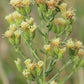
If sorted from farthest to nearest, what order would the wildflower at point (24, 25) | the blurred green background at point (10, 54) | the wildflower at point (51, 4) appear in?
1. the blurred green background at point (10, 54)
2. the wildflower at point (24, 25)
3. the wildflower at point (51, 4)

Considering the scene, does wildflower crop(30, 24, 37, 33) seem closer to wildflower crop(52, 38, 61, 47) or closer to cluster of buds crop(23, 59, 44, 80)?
wildflower crop(52, 38, 61, 47)

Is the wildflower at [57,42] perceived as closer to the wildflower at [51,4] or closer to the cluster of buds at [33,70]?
the cluster of buds at [33,70]

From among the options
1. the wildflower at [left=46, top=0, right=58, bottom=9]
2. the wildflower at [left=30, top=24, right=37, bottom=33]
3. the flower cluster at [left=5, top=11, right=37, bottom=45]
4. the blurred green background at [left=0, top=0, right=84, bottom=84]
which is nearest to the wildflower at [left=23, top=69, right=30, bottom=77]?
the flower cluster at [left=5, top=11, right=37, bottom=45]

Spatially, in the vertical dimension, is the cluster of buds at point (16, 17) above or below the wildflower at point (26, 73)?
above

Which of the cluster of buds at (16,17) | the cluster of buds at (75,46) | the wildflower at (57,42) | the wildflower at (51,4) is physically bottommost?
the wildflower at (57,42)

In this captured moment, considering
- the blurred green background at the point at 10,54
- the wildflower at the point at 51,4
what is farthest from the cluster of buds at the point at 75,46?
the blurred green background at the point at 10,54

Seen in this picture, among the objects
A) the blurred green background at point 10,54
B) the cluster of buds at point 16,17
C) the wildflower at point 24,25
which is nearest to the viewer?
the wildflower at point 24,25

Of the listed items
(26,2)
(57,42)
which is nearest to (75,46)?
(57,42)

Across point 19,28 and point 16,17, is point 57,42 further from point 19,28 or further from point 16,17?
point 16,17

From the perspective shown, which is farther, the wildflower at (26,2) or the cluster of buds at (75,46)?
the cluster of buds at (75,46)

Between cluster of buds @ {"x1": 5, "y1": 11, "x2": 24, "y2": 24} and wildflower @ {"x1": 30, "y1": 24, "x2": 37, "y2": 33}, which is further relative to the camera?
cluster of buds @ {"x1": 5, "y1": 11, "x2": 24, "y2": 24}

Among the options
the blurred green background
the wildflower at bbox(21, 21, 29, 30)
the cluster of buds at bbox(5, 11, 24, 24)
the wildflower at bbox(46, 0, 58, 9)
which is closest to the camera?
the wildflower at bbox(46, 0, 58, 9)
